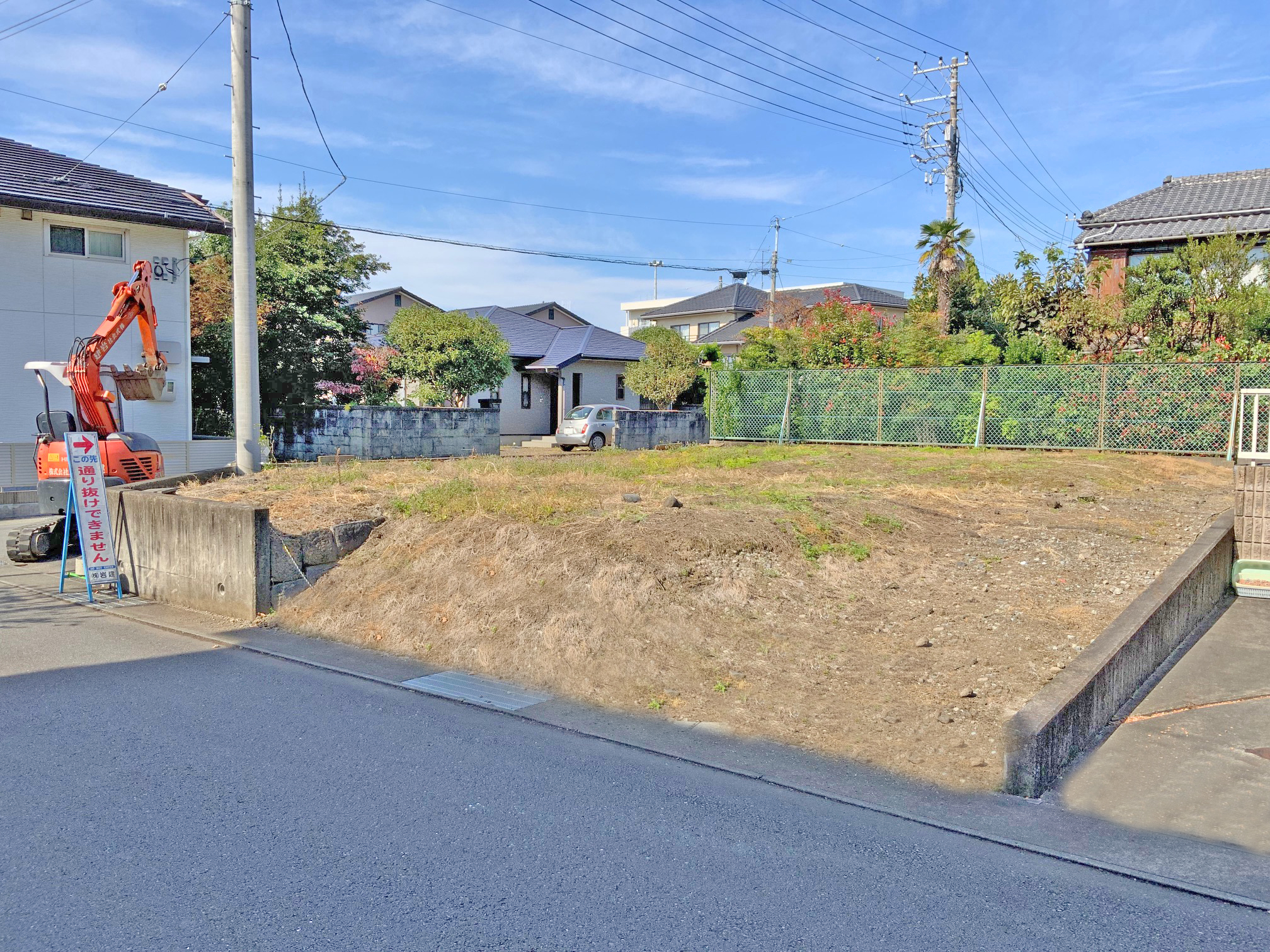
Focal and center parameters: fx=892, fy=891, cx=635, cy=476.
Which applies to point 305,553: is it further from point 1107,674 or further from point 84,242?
point 84,242

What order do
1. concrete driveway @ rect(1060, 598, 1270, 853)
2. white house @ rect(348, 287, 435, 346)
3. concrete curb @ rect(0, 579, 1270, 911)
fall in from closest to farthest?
1. concrete curb @ rect(0, 579, 1270, 911)
2. concrete driveway @ rect(1060, 598, 1270, 853)
3. white house @ rect(348, 287, 435, 346)

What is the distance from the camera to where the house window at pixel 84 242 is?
18141 millimetres

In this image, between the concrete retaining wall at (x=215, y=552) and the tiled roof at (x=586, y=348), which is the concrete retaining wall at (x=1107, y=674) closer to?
the concrete retaining wall at (x=215, y=552)

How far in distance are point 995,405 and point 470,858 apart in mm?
17964

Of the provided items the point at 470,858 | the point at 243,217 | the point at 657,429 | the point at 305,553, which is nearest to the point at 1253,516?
the point at 470,858

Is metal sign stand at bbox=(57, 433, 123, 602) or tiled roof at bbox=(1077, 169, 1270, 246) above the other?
tiled roof at bbox=(1077, 169, 1270, 246)

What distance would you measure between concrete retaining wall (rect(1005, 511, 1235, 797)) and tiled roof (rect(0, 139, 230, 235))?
63.4 feet

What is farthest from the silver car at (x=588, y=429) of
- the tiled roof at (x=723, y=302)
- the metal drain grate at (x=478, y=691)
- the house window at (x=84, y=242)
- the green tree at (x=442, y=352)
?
the tiled roof at (x=723, y=302)

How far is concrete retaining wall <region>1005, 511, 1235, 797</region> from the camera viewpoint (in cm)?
434

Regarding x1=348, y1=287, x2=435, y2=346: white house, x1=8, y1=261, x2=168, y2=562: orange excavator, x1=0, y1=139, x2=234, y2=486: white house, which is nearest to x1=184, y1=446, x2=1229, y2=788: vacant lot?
x1=8, y1=261, x2=168, y2=562: orange excavator

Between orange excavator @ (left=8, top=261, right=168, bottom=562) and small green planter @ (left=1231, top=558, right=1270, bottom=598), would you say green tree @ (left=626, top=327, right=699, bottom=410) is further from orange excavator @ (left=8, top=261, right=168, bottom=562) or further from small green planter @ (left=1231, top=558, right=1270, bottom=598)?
small green planter @ (left=1231, top=558, right=1270, bottom=598)

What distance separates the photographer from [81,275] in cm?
1842

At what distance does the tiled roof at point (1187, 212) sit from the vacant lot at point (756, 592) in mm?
16744

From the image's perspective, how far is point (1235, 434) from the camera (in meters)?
16.2
